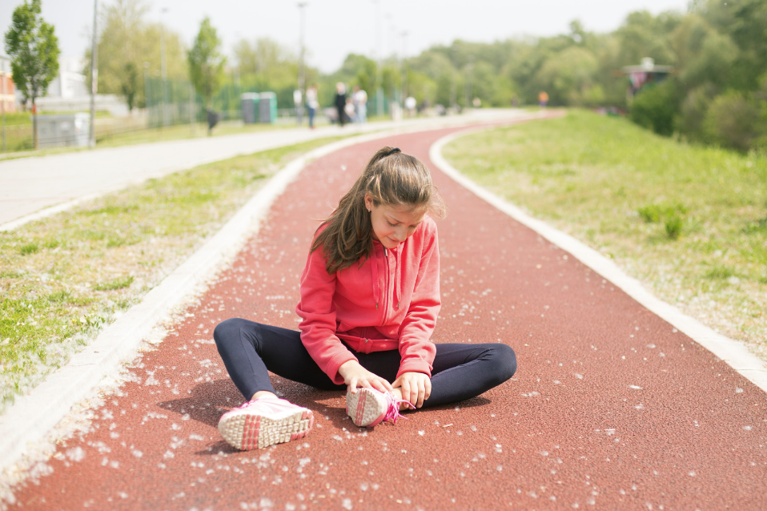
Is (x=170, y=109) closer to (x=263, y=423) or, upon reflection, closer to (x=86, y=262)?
(x=86, y=262)

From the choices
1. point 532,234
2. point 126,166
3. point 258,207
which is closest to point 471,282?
point 532,234

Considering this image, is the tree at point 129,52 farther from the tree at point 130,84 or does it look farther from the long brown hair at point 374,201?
the long brown hair at point 374,201

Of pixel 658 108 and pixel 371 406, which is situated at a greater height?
pixel 658 108

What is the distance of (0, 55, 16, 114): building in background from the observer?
6.04 m

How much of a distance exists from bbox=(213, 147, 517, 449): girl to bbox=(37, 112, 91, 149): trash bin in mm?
6155

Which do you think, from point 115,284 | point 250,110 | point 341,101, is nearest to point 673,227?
point 115,284

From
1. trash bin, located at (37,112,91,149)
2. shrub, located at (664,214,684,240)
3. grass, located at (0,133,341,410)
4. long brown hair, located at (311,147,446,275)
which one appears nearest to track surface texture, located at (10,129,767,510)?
grass, located at (0,133,341,410)

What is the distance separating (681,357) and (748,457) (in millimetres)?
1270

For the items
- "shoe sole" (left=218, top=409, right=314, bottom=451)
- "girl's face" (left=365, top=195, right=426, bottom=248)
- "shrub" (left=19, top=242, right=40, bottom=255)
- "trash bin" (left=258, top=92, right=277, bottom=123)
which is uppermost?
"trash bin" (left=258, top=92, right=277, bottom=123)

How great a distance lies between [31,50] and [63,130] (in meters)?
5.13

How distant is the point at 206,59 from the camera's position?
35125 mm

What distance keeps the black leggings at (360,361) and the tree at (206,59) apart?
112 feet

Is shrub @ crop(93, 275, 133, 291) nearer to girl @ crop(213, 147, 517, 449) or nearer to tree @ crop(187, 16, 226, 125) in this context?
girl @ crop(213, 147, 517, 449)

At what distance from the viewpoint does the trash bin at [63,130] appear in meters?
8.71
